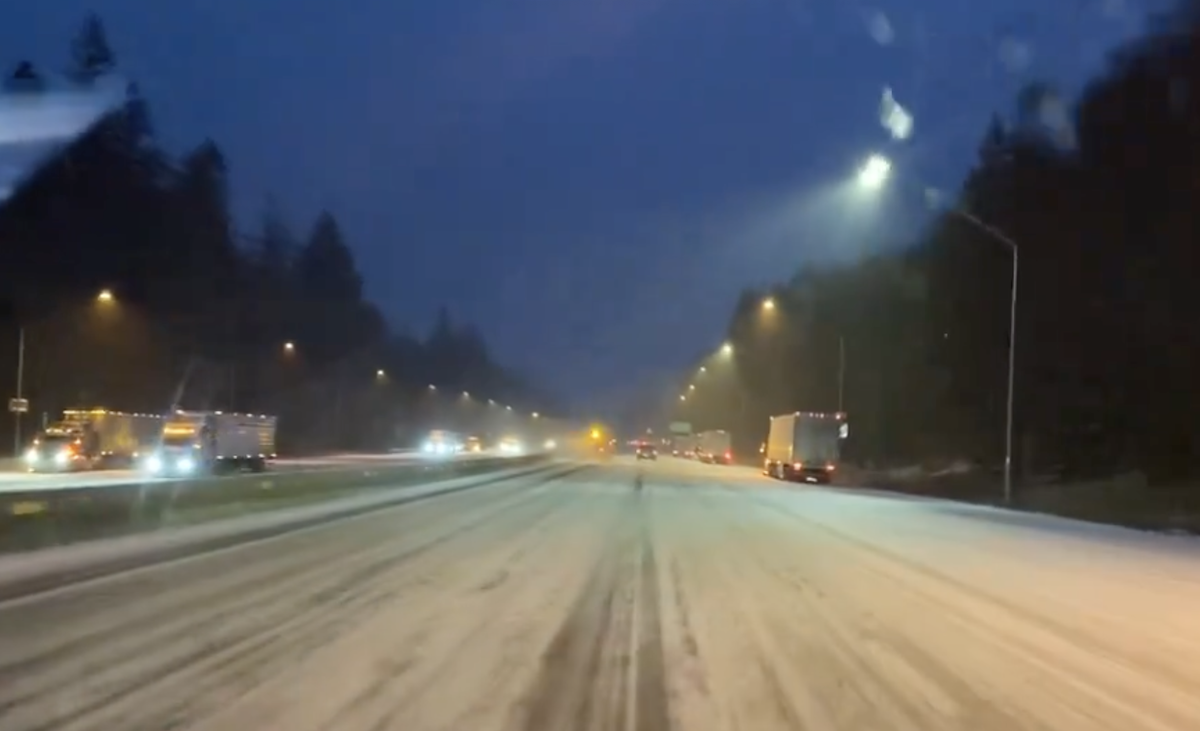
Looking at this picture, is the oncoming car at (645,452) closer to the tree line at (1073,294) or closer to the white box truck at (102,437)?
the tree line at (1073,294)

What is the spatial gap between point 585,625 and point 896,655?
359cm

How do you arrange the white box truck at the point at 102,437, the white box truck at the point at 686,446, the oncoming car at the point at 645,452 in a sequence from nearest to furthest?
1. the white box truck at the point at 102,437
2. the oncoming car at the point at 645,452
3. the white box truck at the point at 686,446

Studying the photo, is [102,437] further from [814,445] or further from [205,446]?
[814,445]

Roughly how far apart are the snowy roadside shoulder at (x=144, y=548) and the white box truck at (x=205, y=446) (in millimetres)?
26124

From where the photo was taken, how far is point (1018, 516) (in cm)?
4800

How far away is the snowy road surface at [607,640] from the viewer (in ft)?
38.7

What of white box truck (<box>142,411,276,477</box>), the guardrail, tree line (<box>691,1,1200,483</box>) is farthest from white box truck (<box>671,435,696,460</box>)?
the guardrail

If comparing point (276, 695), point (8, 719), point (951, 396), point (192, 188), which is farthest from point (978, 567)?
point (192, 188)

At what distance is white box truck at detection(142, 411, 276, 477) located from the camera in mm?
69312

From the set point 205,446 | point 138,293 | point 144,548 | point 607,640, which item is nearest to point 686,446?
point 138,293

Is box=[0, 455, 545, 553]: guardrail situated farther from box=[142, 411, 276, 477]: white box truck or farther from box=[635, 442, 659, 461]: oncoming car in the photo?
box=[635, 442, 659, 461]: oncoming car

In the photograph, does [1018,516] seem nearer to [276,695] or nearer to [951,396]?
[951,396]

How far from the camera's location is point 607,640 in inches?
630

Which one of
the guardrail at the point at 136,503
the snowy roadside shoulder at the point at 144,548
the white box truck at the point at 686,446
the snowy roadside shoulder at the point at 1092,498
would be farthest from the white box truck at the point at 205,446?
the white box truck at the point at 686,446
